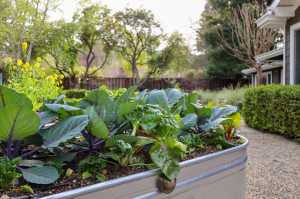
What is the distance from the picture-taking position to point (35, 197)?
0.41 m

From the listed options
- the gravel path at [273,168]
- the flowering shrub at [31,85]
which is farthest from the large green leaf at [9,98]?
the flowering shrub at [31,85]

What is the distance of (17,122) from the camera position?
0.44m

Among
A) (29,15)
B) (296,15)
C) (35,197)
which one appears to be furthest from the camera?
(29,15)

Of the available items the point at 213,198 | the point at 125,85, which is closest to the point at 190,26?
the point at 125,85

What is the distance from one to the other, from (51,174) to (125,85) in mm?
18185

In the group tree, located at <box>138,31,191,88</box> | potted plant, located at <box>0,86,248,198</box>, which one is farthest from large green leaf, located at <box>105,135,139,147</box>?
tree, located at <box>138,31,191,88</box>

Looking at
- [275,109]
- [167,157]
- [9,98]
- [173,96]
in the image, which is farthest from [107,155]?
[275,109]

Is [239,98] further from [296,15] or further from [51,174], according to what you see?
[51,174]

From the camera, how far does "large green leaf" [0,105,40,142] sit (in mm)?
420

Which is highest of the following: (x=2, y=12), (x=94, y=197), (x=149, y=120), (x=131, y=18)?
(x=131, y=18)

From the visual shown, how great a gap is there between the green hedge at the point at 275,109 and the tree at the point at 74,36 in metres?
13.5

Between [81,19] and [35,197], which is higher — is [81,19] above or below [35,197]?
above

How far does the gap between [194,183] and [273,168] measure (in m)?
2.88

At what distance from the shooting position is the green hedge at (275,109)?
3.95 m
